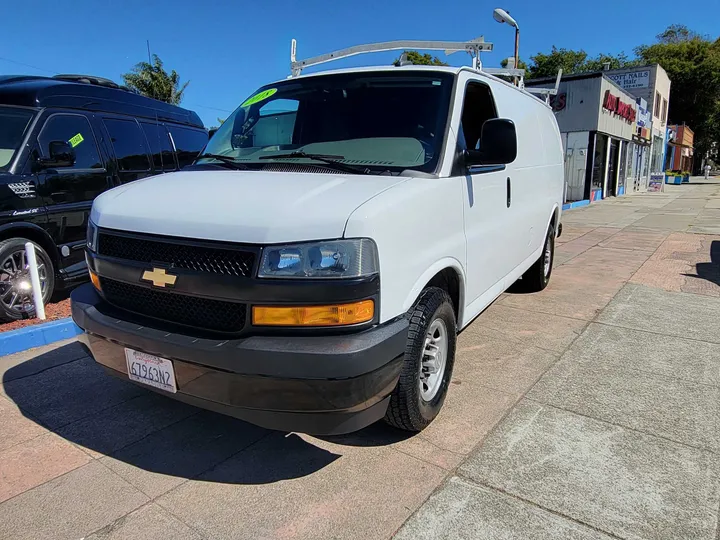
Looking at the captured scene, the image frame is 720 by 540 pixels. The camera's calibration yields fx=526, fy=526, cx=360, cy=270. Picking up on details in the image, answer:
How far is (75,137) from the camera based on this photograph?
→ 228 inches

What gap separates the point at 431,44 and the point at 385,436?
132 inches

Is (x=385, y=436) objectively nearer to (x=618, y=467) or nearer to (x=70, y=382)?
(x=618, y=467)

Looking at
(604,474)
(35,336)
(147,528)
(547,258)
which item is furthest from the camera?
(547,258)

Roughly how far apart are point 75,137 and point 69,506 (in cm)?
450

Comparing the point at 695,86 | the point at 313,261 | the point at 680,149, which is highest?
the point at 695,86

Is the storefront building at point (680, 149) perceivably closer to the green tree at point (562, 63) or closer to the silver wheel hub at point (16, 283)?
the green tree at point (562, 63)

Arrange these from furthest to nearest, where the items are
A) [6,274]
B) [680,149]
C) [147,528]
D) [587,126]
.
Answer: [680,149], [587,126], [6,274], [147,528]

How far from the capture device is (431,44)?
463 cm

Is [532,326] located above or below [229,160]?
below

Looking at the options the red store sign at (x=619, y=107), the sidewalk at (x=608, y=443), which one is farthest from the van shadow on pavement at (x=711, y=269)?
the red store sign at (x=619, y=107)

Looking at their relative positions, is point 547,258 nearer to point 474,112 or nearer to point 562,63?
point 474,112

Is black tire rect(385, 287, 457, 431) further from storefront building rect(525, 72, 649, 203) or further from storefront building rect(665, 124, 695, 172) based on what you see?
storefront building rect(665, 124, 695, 172)

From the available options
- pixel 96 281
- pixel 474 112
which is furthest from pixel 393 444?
pixel 474 112

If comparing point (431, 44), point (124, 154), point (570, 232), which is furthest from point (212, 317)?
point (570, 232)
